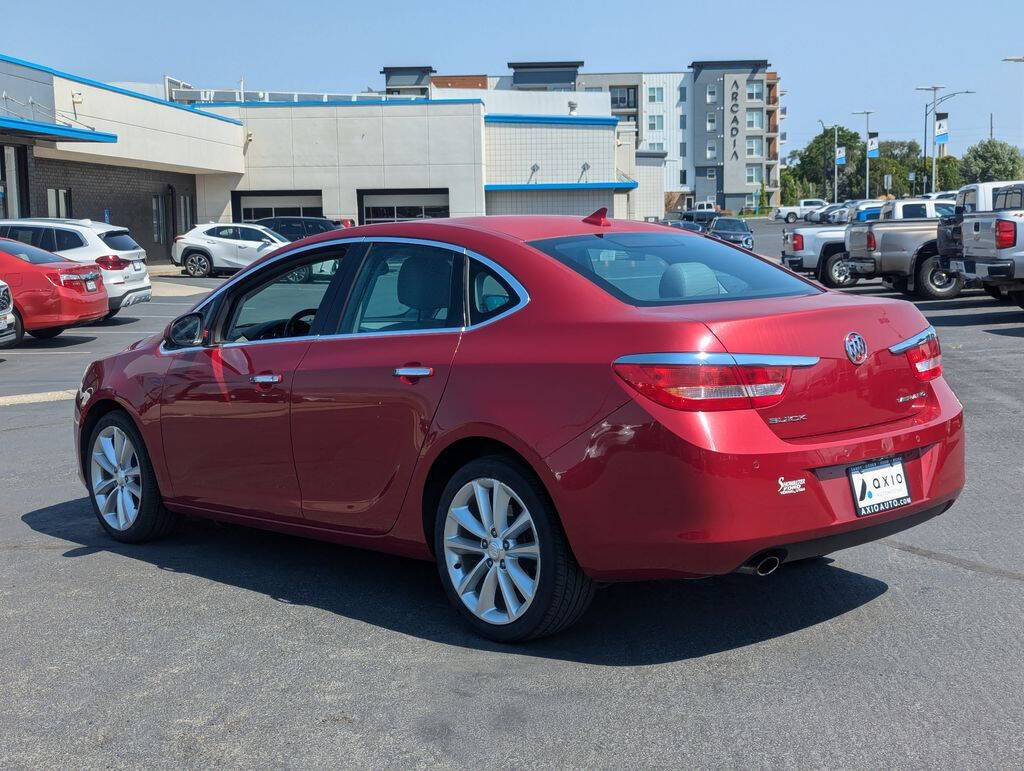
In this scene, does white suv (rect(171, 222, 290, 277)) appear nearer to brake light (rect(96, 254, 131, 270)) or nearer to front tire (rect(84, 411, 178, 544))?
brake light (rect(96, 254, 131, 270))

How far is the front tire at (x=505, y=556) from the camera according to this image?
471 centimetres

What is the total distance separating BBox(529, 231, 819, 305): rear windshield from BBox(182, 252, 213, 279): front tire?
1329 inches

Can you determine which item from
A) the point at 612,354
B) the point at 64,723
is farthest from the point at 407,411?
the point at 64,723

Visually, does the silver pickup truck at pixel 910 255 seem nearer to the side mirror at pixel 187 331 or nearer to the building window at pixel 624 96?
the side mirror at pixel 187 331

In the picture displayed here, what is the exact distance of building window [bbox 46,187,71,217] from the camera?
36875 mm

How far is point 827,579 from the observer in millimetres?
5727

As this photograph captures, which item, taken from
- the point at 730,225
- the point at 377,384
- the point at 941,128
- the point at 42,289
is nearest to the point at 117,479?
the point at 377,384

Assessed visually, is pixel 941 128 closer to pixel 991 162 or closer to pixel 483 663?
pixel 991 162

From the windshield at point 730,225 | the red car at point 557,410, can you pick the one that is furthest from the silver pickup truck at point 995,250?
the windshield at point 730,225

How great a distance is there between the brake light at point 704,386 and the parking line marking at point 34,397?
30.8ft

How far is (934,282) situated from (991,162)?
108 meters

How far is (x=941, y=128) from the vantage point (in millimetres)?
77062

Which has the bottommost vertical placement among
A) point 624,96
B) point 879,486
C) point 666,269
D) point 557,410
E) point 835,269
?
point 879,486

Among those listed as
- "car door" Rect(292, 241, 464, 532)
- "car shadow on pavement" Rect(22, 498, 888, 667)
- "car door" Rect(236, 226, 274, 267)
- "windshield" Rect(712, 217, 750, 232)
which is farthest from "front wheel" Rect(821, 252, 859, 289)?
"car door" Rect(292, 241, 464, 532)
